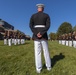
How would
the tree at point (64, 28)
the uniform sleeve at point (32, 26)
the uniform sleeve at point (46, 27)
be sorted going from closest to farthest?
the uniform sleeve at point (46, 27)
the uniform sleeve at point (32, 26)
the tree at point (64, 28)

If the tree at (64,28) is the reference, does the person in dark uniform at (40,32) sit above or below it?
below

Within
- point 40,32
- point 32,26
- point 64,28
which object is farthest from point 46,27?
point 64,28

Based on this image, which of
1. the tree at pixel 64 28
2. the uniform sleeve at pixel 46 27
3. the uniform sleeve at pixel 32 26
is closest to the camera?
the uniform sleeve at pixel 46 27

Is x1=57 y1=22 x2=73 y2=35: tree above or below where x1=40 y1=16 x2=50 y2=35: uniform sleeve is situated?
above

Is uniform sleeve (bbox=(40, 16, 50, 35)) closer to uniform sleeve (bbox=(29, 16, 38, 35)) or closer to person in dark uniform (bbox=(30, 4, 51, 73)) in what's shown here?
person in dark uniform (bbox=(30, 4, 51, 73))

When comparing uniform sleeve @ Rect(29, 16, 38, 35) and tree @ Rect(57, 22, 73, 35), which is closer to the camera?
uniform sleeve @ Rect(29, 16, 38, 35)

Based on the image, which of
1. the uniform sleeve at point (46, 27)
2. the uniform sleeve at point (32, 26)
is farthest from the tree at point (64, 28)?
the uniform sleeve at point (46, 27)

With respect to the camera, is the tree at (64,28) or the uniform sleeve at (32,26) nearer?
the uniform sleeve at (32,26)

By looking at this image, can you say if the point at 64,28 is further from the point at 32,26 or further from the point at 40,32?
the point at 40,32

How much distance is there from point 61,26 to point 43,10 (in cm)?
11990

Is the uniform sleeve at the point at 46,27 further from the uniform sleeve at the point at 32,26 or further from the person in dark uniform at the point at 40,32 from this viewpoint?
the uniform sleeve at the point at 32,26

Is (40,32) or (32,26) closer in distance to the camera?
(40,32)

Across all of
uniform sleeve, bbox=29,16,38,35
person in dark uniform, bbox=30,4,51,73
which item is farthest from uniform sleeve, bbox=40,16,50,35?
uniform sleeve, bbox=29,16,38,35

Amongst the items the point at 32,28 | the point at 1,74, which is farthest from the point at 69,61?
the point at 1,74
